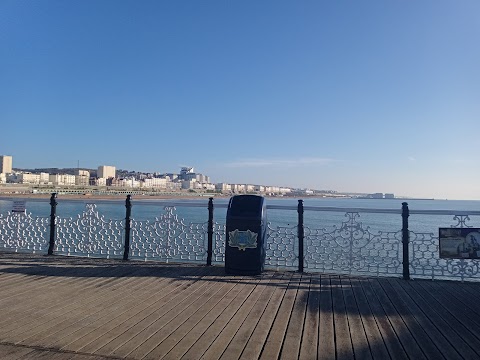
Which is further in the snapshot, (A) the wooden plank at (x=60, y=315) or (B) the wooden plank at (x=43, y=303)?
(B) the wooden plank at (x=43, y=303)

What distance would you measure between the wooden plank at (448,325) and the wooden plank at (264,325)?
1735 millimetres

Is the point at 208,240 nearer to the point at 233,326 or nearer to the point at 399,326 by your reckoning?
the point at 233,326

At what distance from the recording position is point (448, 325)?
4.05m

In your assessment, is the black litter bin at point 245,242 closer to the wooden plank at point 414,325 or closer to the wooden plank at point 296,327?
the wooden plank at point 296,327

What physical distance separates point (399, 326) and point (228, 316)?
1.85m

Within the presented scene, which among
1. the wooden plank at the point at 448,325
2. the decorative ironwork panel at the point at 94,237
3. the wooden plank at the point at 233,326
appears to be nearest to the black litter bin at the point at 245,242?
the wooden plank at the point at 233,326

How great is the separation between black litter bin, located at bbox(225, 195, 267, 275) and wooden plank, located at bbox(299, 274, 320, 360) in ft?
3.67

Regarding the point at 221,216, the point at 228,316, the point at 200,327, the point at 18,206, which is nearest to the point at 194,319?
the point at 200,327

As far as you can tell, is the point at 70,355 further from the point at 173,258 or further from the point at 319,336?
the point at 173,258

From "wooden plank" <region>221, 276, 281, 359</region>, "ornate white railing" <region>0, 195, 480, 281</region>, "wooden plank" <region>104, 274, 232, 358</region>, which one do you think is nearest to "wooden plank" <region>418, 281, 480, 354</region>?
"ornate white railing" <region>0, 195, 480, 281</region>

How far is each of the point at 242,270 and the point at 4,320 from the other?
3581mm

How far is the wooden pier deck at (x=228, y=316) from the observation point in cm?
331

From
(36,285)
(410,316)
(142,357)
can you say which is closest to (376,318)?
(410,316)

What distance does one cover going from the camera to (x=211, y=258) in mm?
7406
